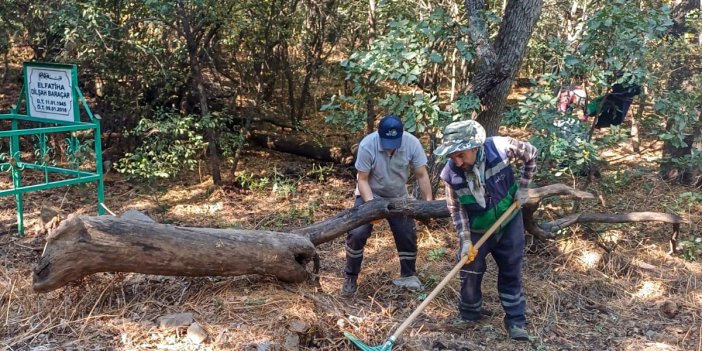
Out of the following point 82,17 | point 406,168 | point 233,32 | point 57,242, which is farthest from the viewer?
point 233,32

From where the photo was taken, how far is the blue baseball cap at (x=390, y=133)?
462 centimetres

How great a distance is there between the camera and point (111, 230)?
149 inches

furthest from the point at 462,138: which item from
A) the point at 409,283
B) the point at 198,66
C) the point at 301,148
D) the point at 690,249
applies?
the point at 301,148

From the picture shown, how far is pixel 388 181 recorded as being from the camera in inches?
195

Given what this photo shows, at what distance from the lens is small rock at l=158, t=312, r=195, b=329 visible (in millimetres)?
3762

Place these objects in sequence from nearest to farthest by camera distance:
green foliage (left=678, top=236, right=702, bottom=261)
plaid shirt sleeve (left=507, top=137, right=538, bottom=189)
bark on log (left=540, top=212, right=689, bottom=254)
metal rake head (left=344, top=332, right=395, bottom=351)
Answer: metal rake head (left=344, top=332, right=395, bottom=351), plaid shirt sleeve (left=507, top=137, right=538, bottom=189), bark on log (left=540, top=212, right=689, bottom=254), green foliage (left=678, top=236, right=702, bottom=261)

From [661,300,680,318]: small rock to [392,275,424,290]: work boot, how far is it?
1870 millimetres

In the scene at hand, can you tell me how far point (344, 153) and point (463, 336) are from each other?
15.7 feet

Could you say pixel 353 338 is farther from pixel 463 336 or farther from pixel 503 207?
pixel 503 207

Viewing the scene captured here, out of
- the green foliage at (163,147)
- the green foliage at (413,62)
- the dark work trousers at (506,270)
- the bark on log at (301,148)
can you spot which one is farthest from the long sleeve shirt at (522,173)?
the bark on log at (301,148)

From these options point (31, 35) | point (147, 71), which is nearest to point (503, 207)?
point (147, 71)

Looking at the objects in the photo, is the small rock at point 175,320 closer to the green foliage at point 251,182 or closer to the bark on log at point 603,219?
the bark on log at point 603,219

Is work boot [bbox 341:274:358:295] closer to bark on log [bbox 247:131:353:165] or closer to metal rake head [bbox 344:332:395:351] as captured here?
metal rake head [bbox 344:332:395:351]

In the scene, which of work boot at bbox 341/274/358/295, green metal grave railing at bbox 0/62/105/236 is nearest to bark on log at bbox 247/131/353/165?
green metal grave railing at bbox 0/62/105/236
